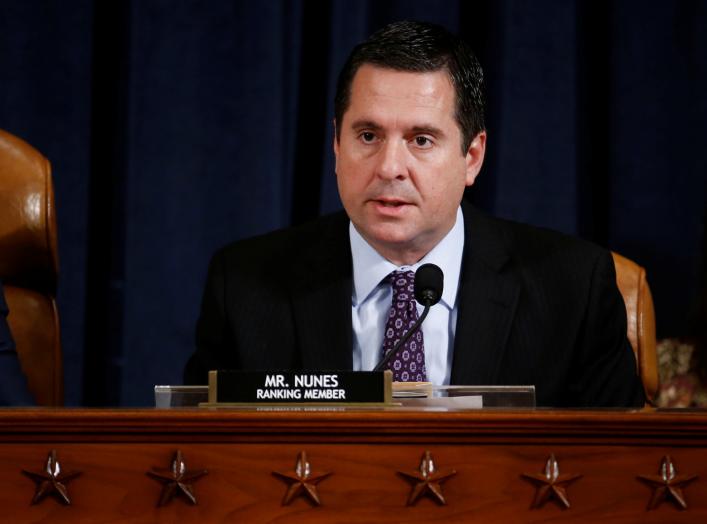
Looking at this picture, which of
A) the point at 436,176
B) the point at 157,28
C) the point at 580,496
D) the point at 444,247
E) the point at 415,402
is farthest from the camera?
the point at 157,28

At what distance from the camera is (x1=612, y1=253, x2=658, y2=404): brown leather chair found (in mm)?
1938

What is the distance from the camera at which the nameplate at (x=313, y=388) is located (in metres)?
1.06

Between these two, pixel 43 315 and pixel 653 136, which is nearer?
pixel 43 315

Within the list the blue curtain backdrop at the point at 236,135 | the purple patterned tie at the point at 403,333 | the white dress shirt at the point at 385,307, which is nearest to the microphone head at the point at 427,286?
the purple patterned tie at the point at 403,333

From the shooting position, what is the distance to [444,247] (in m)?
1.72

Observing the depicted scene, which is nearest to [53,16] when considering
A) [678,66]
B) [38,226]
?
[38,226]

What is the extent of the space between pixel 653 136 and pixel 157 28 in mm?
1197

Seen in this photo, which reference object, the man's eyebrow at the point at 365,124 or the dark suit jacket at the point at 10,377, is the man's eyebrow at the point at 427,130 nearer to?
the man's eyebrow at the point at 365,124

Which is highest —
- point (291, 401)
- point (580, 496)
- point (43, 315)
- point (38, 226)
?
point (38, 226)

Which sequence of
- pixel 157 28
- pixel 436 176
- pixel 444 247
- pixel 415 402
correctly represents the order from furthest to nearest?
pixel 157 28 → pixel 444 247 → pixel 436 176 → pixel 415 402

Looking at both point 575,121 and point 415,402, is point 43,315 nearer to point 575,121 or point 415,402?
point 415,402

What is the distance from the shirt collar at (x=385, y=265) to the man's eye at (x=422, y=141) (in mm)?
175

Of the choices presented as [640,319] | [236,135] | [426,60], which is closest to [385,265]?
[426,60]

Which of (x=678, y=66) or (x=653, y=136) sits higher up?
(x=678, y=66)
